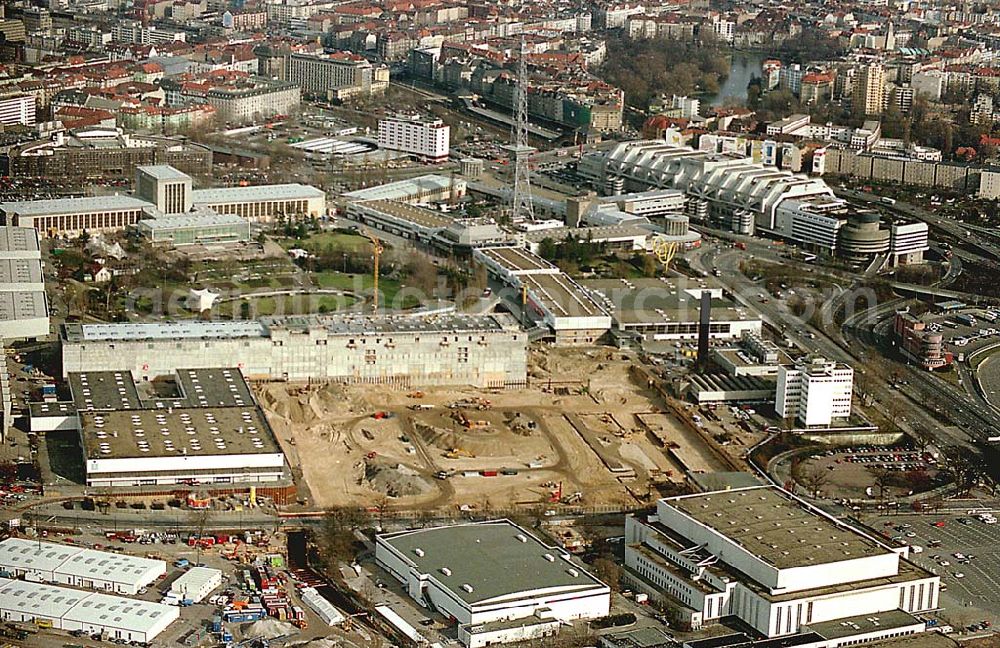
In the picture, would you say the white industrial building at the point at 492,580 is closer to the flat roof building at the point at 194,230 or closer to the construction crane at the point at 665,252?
the construction crane at the point at 665,252

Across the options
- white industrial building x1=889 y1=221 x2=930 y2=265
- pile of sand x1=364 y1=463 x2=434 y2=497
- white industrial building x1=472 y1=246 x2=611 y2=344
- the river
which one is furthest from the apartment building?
pile of sand x1=364 y1=463 x2=434 y2=497

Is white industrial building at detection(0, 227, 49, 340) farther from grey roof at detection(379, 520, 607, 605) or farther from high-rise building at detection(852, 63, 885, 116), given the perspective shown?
high-rise building at detection(852, 63, 885, 116)

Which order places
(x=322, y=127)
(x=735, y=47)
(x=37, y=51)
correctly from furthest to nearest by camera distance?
1. (x=735, y=47)
2. (x=37, y=51)
3. (x=322, y=127)

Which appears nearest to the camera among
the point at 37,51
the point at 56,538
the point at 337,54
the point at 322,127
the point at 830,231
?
the point at 56,538

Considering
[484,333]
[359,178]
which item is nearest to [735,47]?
[359,178]

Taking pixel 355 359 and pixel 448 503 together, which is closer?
pixel 448 503

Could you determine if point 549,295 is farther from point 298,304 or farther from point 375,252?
point 298,304

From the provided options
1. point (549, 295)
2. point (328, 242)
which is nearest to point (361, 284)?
point (328, 242)

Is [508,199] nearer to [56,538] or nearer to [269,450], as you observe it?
[269,450]
